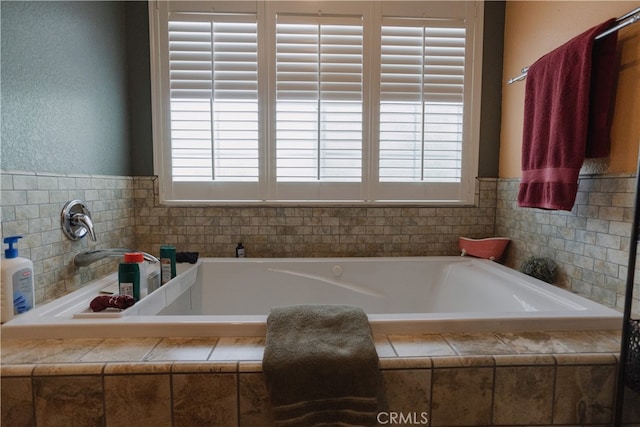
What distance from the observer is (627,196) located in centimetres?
126

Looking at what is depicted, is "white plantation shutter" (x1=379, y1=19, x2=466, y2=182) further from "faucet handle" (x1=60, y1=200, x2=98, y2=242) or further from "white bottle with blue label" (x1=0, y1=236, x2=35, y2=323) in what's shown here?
"white bottle with blue label" (x1=0, y1=236, x2=35, y2=323)

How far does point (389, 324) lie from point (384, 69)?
153cm

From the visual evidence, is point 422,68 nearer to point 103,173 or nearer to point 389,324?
point 389,324

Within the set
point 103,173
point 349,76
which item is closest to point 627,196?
point 349,76

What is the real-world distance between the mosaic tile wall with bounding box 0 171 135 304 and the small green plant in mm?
2123

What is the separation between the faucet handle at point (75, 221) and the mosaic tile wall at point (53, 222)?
→ 0.02m

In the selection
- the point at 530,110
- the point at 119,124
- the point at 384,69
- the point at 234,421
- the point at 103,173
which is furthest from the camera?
the point at 384,69

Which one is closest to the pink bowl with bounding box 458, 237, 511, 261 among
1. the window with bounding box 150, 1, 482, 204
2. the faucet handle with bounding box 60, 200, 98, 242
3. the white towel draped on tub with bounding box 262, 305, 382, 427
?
the window with bounding box 150, 1, 482, 204

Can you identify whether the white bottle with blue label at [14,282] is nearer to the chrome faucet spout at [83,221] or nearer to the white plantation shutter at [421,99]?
the chrome faucet spout at [83,221]

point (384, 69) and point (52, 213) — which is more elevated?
point (384, 69)

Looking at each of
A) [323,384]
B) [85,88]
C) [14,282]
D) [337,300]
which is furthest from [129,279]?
[337,300]

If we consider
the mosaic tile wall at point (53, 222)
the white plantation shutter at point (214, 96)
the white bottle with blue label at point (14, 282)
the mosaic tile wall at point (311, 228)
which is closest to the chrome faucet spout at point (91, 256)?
the mosaic tile wall at point (53, 222)

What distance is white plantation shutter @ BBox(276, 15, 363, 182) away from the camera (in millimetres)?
1969

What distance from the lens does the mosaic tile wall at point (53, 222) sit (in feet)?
3.82
